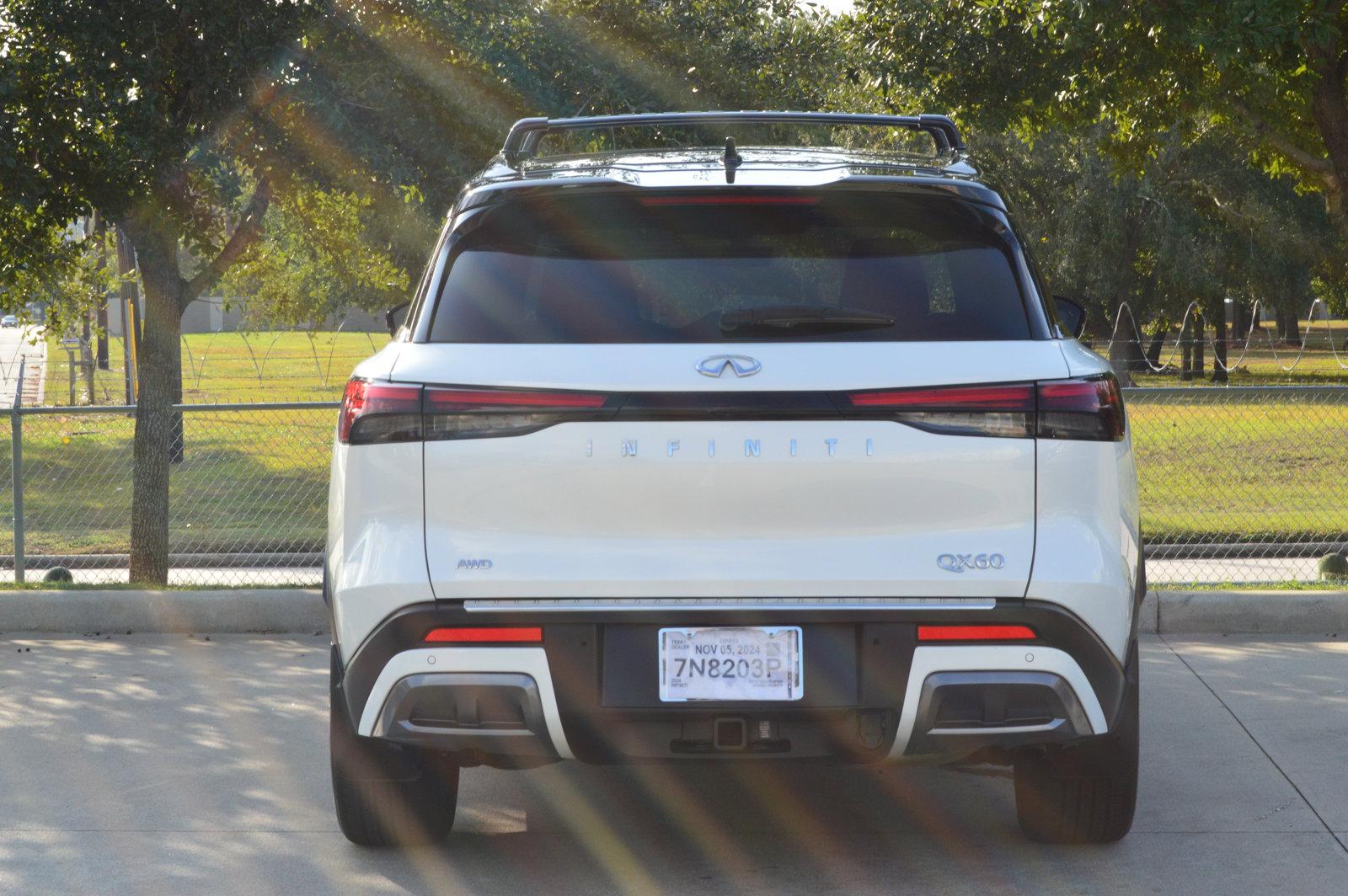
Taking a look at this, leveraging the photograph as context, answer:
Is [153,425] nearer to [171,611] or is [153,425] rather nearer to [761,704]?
[171,611]

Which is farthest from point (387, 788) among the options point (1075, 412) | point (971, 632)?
point (1075, 412)

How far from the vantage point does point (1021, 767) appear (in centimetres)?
451

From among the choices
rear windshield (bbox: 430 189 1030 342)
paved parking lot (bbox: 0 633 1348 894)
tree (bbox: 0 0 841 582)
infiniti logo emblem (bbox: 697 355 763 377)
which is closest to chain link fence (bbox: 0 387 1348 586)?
tree (bbox: 0 0 841 582)

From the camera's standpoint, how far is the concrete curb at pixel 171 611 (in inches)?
325

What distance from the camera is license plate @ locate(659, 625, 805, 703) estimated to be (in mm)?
3766

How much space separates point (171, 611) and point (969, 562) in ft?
18.6

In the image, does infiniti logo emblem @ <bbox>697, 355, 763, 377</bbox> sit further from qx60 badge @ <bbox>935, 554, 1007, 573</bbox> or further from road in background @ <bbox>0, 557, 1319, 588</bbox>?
road in background @ <bbox>0, 557, 1319, 588</bbox>

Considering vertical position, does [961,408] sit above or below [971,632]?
above

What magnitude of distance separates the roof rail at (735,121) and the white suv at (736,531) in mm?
1241

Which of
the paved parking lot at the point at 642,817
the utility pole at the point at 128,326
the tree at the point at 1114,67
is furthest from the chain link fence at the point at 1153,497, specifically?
the utility pole at the point at 128,326

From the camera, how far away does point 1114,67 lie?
39.1 feet

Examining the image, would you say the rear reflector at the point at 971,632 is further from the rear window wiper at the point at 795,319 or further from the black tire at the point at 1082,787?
the rear window wiper at the point at 795,319

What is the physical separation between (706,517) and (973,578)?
65 centimetres

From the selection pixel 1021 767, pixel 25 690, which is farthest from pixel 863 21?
pixel 1021 767
